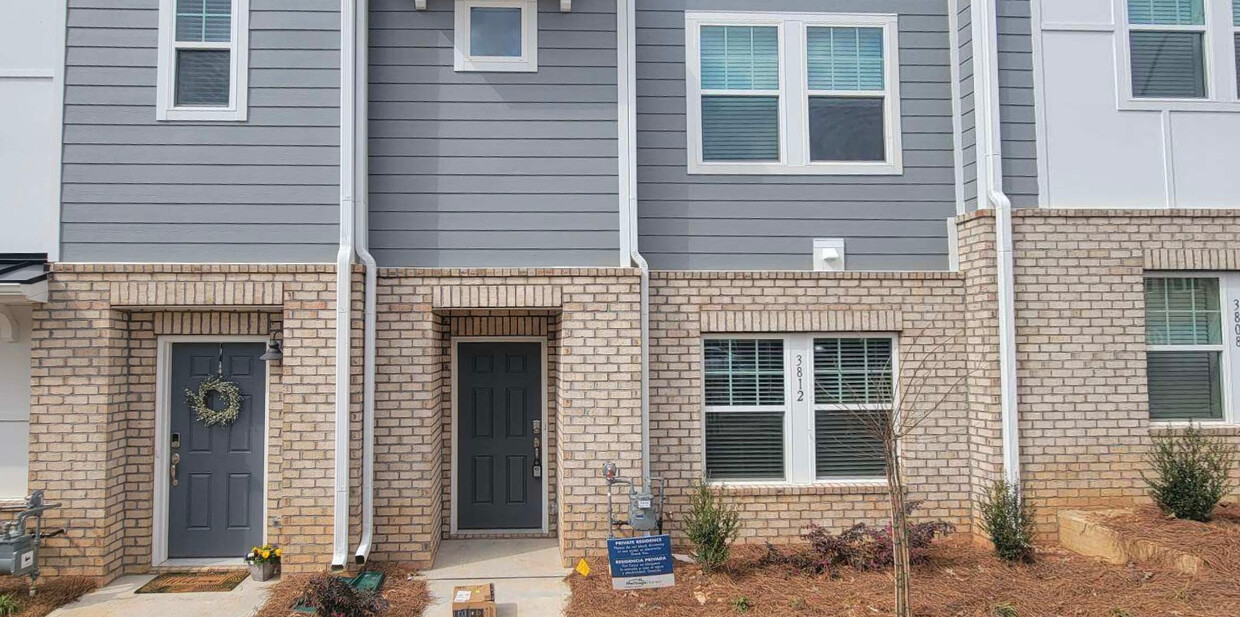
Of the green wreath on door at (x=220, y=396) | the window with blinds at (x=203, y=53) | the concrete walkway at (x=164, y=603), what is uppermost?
the window with blinds at (x=203, y=53)

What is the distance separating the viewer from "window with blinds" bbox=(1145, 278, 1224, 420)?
22.7ft

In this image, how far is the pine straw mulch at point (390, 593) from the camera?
221 inches

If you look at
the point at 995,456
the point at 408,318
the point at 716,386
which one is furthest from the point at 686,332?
the point at 995,456

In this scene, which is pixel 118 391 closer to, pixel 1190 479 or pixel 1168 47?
pixel 1190 479

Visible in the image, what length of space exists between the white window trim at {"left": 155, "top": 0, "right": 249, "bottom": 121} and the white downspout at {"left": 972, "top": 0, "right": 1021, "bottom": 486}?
6.56 m

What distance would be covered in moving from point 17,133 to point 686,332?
6119 mm

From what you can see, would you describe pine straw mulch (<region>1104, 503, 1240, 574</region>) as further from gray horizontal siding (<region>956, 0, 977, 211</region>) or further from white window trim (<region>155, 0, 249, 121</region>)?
white window trim (<region>155, 0, 249, 121</region>)

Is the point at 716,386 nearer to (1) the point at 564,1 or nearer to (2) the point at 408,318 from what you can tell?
(2) the point at 408,318

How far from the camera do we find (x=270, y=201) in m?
6.52

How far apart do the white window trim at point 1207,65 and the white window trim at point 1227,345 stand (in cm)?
154

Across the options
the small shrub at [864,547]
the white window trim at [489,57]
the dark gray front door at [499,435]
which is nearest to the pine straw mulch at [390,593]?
the dark gray front door at [499,435]

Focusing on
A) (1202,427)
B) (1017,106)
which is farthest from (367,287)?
(1202,427)

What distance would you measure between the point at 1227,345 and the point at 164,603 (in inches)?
372

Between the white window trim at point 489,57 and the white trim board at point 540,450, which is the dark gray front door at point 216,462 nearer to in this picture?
the white trim board at point 540,450
